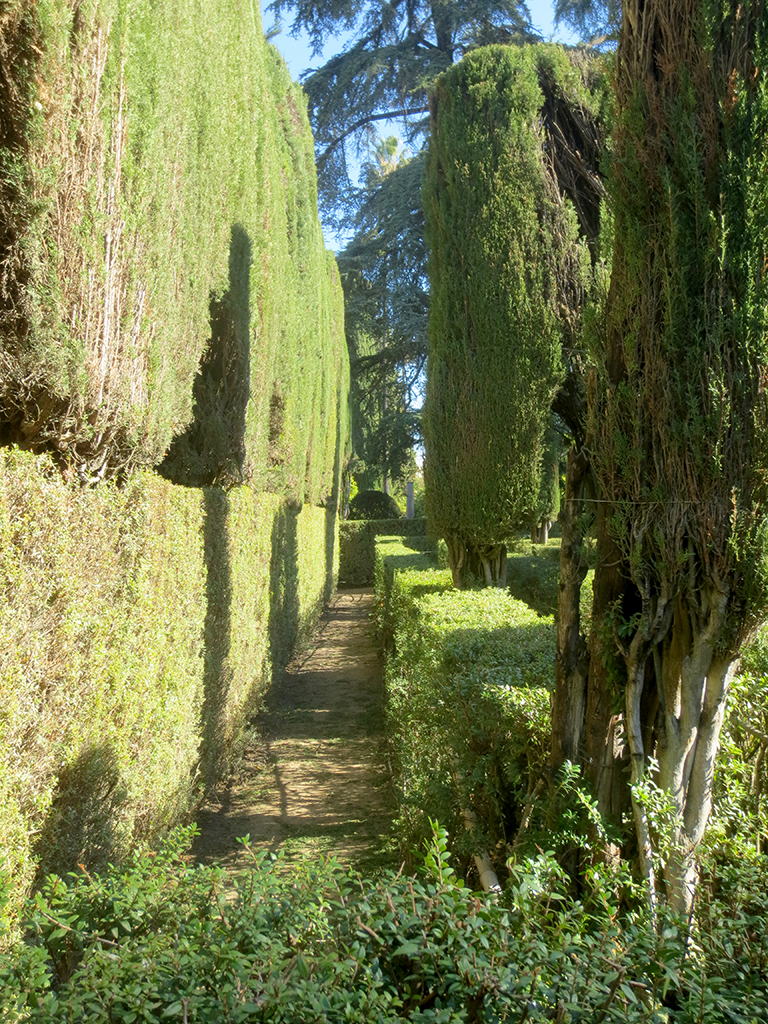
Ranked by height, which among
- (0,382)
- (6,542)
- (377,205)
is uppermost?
(377,205)

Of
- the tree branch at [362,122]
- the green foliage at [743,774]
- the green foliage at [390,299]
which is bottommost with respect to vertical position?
the green foliage at [743,774]

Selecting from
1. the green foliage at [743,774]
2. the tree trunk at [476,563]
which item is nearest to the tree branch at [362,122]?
the tree trunk at [476,563]

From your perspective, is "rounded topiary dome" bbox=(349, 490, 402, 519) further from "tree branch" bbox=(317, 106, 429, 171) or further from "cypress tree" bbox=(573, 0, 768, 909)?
"cypress tree" bbox=(573, 0, 768, 909)

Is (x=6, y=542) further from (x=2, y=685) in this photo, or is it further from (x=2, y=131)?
(x=2, y=131)

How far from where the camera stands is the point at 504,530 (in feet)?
26.3

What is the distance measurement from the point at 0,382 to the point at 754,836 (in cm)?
361

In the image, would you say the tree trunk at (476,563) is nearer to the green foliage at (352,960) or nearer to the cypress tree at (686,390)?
the cypress tree at (686,390)

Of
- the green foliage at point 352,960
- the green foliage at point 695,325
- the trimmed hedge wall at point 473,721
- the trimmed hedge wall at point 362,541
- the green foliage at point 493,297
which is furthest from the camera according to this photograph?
the trimmed hedge wall at point 362,541

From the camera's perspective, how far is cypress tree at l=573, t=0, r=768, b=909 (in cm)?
265

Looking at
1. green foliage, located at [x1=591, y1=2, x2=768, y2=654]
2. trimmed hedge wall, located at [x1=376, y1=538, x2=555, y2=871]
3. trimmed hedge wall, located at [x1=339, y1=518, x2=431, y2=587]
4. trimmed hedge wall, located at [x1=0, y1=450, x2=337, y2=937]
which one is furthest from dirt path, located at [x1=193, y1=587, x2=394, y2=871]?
trimmed hedge wall, located at [x1=339, y1=518, x2=431, y2=587]

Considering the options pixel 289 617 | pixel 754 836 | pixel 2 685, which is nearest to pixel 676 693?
pixel 754 836

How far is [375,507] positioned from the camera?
88.0ft

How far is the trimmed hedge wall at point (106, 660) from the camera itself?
272cm

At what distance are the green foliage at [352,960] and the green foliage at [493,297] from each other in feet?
19.6
